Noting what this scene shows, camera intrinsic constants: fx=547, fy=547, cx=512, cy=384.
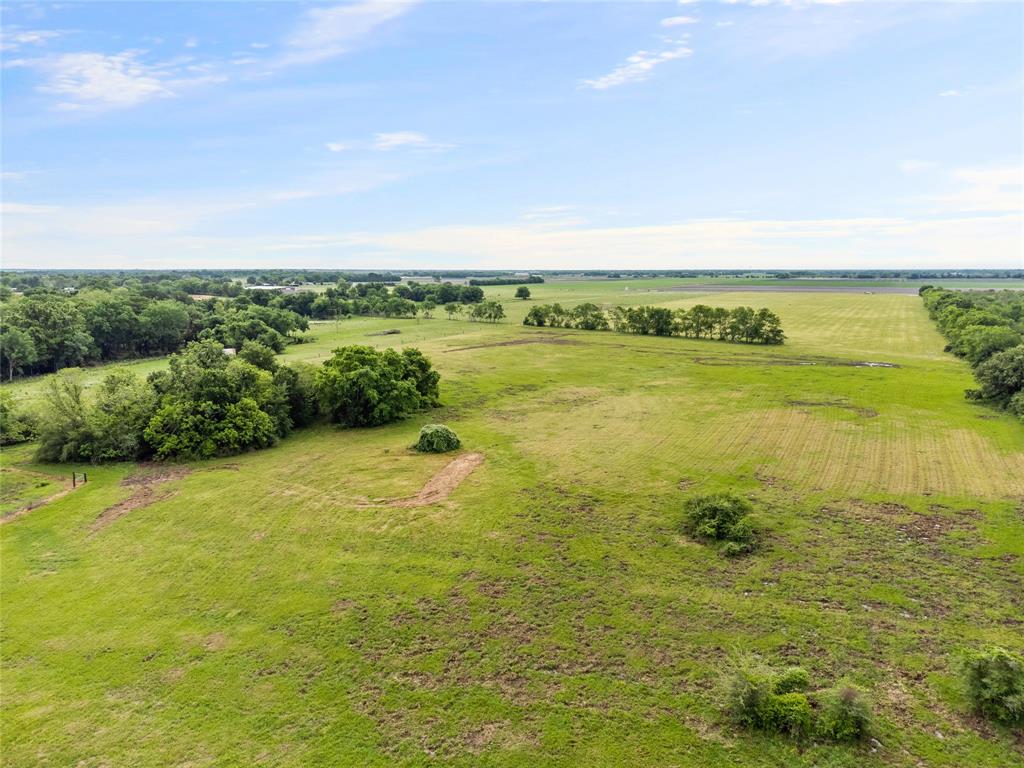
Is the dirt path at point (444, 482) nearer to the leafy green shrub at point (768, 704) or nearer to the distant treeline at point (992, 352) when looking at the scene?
the leafy green shrub at point (768, 704)

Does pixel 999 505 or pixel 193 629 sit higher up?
pixel 999 505

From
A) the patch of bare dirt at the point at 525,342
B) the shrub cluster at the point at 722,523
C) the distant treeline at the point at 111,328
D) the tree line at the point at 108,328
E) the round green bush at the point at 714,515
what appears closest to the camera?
the shrub cluster at the point at 722,523

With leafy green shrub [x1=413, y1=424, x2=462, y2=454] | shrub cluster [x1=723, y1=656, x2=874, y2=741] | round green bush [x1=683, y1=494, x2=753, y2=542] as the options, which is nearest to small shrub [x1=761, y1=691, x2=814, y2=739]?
shrub cluster [x1=723, y1=656, x2=874, y2=741]

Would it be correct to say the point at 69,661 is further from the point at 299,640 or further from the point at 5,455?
the point at 5,455

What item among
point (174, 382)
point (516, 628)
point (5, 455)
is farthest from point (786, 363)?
point (5, 455)

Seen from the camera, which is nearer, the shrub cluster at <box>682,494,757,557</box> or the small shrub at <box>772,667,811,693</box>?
the small shrub at <box>772,667,811,693</box>

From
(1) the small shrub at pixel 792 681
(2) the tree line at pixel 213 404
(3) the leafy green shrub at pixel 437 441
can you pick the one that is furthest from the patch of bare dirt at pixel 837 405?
(1) the small shrub at pixel 792 681

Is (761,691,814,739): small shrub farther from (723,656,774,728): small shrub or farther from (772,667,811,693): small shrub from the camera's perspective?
(772,667,811,693): small shrub
